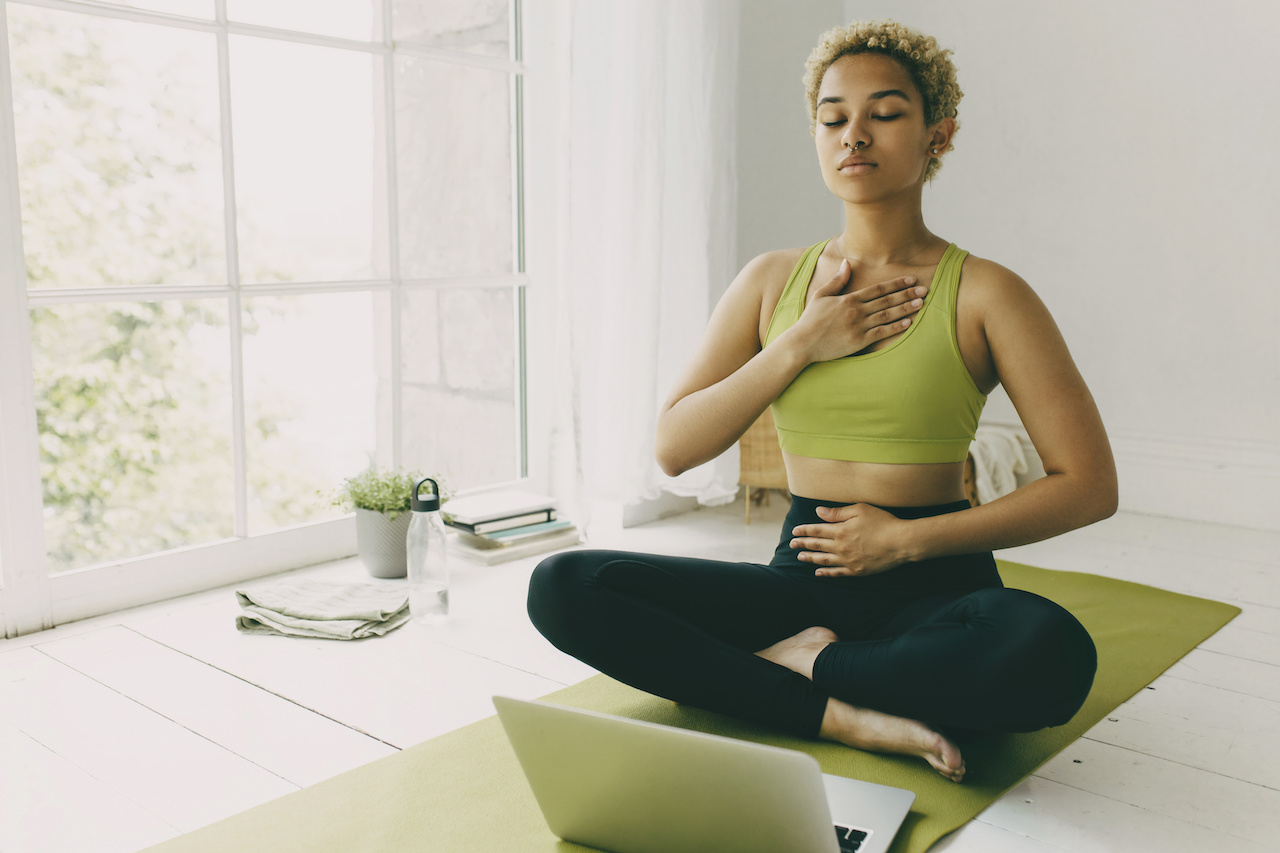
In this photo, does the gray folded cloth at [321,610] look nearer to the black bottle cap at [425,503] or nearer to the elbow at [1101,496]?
the black bottle cap at [425,503]

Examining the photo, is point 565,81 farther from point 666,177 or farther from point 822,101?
point 822,101

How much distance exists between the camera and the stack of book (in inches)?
98.2

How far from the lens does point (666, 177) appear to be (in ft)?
8.85

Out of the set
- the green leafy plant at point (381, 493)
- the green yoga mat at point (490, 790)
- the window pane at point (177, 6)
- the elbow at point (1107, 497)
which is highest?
the window pane at point (177, 6)

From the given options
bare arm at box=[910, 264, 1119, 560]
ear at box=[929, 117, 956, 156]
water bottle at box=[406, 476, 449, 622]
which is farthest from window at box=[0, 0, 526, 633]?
bare arm at box=[910, 264, 1119, 560]

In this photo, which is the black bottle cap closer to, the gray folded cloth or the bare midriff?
the gray folded cloth

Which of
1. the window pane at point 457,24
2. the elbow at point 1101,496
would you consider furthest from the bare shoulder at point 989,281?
the window pane at point 457,24

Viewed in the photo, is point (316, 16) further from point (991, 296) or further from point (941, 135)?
point (991, 296)

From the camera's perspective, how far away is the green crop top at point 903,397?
143 centimetres

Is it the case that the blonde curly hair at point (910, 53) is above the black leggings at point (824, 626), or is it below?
above

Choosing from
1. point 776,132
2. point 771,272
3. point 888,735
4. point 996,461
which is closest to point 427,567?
point 771,272

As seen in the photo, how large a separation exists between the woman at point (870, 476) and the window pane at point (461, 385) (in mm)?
1245

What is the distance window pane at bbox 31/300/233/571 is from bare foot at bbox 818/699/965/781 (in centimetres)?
148

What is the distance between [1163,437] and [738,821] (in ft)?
8.19
